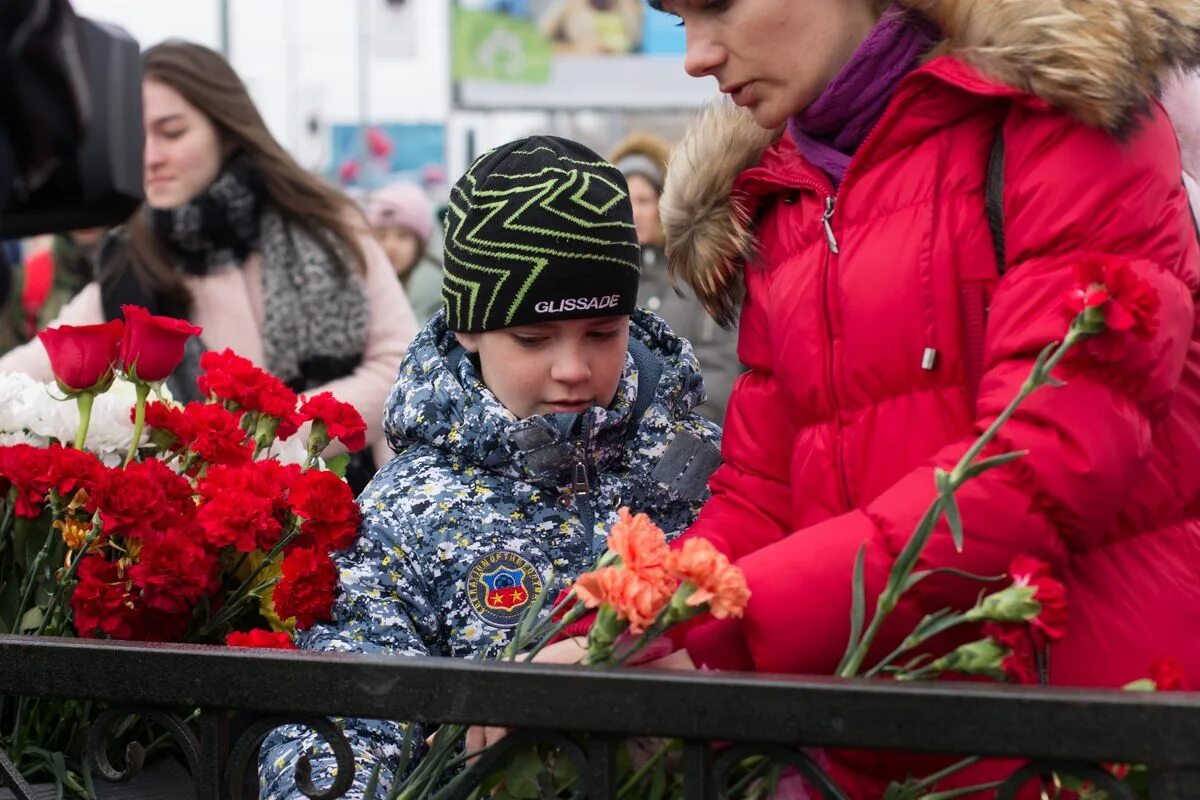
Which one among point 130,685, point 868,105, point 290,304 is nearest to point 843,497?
point 868,105

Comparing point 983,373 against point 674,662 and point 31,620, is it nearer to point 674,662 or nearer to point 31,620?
point 674,662

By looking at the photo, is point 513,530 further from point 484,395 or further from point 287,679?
point 287,679

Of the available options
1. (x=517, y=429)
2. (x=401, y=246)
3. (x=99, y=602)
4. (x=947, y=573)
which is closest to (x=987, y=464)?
(x=947, y=573)

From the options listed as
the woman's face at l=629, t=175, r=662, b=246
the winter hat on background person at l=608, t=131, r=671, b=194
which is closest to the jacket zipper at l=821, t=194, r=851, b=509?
the woman's face at l=629, t=175, r=662, b=246

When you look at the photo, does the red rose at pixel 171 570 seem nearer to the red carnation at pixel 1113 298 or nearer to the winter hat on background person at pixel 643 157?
the red carnation at pixel 1113 298

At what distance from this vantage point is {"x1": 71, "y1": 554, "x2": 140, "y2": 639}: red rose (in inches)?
79.2

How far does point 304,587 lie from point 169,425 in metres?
0.34

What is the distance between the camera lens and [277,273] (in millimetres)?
4367

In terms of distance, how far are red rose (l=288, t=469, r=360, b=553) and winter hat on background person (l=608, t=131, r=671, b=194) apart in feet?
13.8

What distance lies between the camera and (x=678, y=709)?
4.46ft

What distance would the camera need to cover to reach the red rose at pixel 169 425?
2221 millimetres

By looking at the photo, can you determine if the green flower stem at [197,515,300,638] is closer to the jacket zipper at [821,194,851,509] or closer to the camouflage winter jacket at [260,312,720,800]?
the camouflage winter jacket at [260,312,720,800]

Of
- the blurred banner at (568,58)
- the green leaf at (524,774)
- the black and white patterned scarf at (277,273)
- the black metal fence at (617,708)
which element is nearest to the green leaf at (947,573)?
the black metal fence at (617,708)

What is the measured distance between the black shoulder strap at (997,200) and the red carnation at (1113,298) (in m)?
0.26
